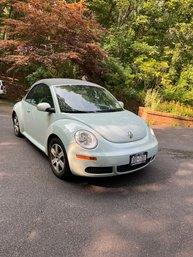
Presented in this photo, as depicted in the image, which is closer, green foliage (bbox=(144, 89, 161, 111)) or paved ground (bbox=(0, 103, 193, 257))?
paved ground (bbox=(0, 103, 193, 257))

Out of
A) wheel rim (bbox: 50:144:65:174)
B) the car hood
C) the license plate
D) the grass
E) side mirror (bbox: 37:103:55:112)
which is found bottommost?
the grass

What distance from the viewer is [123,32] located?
12.2m

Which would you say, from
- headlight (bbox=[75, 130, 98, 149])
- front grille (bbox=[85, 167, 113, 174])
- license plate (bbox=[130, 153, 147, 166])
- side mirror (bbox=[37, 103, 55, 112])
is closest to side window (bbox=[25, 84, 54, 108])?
side mirror (bbox=[37, 103, 55, 112])

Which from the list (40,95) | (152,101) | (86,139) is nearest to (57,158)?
(86,139)

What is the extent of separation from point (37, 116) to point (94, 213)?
7.13 ft

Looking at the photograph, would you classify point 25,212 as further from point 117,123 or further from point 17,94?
point 17,94

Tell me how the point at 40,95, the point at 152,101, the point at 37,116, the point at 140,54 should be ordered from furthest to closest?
the point at 140,54 < the point at 152,101 < the point at 40,95 < the point at 37,116

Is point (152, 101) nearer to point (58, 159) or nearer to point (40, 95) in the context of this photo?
point (40, 95)

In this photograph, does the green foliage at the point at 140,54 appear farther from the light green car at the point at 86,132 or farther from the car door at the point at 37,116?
the light green car at the point at 86,132

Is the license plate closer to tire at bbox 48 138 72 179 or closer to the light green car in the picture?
the light green car

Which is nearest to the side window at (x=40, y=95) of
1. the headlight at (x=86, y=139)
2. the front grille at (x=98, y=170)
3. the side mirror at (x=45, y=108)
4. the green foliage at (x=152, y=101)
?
the side mirror at (x=45, y=108)

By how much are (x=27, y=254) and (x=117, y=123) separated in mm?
2084

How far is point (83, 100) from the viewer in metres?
4.22

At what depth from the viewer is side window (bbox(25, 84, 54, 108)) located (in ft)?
14.1
